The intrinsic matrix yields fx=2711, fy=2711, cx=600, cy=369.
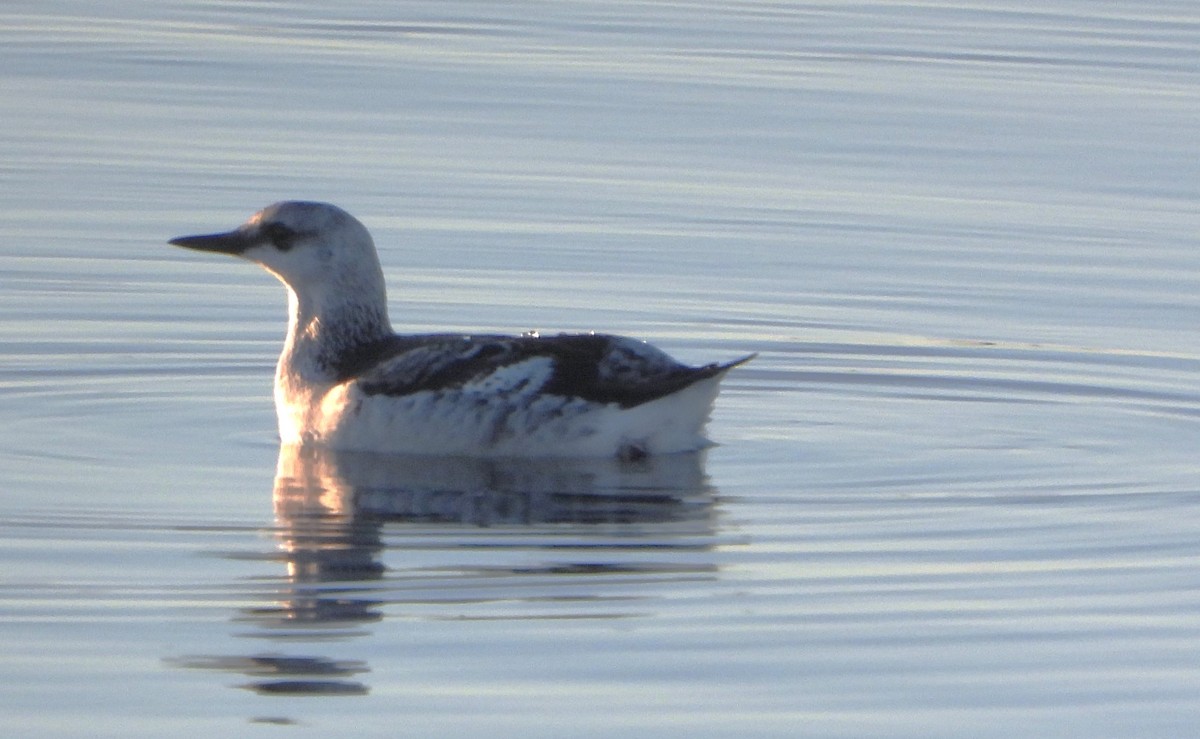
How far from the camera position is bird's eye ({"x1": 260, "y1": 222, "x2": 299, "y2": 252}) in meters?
10.7

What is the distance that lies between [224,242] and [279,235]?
0.75ft

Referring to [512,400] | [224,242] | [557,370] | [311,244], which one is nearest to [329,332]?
[311,244]

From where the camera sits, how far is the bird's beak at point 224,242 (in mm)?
10766

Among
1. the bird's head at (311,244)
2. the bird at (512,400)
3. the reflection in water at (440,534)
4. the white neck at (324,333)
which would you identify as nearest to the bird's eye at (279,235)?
the bird's head at (311,244)

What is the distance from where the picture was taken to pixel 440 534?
8.65 meters

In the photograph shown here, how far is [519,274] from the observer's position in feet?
43.8

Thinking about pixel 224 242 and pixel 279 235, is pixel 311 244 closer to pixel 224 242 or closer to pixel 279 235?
pixel 279 235

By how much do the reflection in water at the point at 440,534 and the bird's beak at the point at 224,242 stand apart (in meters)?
0.95

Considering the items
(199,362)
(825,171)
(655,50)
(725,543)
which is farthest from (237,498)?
(655,50)

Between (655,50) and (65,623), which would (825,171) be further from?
(65,623)

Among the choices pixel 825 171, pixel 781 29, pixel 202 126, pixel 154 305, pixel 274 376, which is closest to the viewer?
pixel 274 376

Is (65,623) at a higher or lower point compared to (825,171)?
lower

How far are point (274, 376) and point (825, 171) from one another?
508 centimetres

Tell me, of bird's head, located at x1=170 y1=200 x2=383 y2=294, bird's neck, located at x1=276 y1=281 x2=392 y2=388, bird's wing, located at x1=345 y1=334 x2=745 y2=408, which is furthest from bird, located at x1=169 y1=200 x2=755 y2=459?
bird's head, located at x1=170 y1=200 x2=383 y2=294
